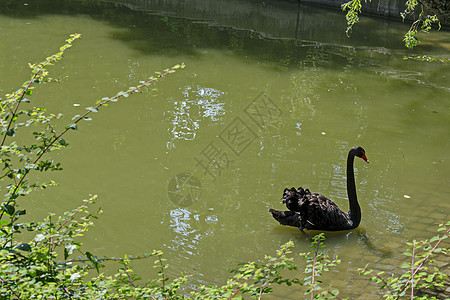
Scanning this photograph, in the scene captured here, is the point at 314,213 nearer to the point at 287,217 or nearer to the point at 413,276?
the point at 287,217

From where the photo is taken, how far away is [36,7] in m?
13.2

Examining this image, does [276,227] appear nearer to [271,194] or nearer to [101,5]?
[271,194]

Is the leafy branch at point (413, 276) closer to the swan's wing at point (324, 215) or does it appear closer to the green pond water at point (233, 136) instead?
the green pond water at point (233, 136)

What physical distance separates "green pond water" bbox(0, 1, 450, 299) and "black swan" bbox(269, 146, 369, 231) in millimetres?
137

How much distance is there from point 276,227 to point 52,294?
11.1 feet

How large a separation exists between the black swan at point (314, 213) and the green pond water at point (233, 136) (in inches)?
5.4

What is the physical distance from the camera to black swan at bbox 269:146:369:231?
18.6 feet

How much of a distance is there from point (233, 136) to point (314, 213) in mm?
2239

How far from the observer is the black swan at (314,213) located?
5.66 meters

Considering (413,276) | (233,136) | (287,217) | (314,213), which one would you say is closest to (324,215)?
(314,213)

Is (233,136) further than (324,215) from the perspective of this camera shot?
Yes

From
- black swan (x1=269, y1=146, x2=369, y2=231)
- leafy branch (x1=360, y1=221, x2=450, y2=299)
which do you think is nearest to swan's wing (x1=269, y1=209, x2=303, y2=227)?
black swan (x1=269, y1=146, x2=369, y2=231)

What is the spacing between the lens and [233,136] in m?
7.62

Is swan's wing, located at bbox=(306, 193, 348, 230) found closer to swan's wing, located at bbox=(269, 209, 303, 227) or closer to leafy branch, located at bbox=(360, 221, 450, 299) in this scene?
swan's wing, located at bbox=(269, 209, 303, 227)
